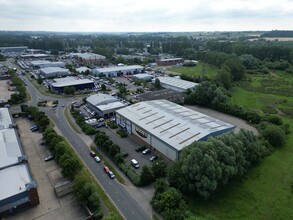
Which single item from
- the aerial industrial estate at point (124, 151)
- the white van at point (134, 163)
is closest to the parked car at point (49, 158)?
the aerial industrial estate at point (124, 151)

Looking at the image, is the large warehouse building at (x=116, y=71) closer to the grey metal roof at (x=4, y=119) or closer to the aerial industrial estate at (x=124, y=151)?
the aerial industrial estate at (x=124, y=151)

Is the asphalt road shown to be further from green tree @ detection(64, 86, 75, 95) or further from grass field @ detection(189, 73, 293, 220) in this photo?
green tree @ detection(64, 86, 75, 95)

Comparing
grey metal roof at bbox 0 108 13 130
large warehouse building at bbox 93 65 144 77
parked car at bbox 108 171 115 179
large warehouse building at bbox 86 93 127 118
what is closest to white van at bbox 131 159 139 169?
parked car at bbox 108 171 115 179

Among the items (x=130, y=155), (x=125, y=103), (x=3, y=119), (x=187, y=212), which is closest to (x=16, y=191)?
(x=130, y=155)

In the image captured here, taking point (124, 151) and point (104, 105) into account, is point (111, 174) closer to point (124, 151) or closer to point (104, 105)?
point (124, 151)

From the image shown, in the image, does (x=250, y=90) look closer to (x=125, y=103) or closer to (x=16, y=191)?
(x=125, y=103)

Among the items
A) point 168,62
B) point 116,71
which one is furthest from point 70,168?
point 168,62
